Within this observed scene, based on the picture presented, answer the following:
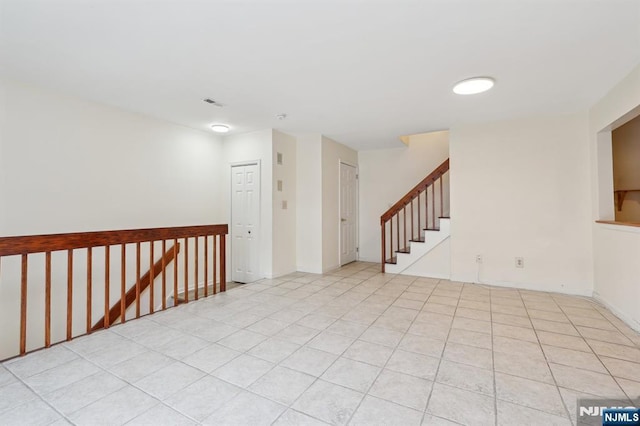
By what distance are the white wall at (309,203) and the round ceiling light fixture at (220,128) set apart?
1300 mm

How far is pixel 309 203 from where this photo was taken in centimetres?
509

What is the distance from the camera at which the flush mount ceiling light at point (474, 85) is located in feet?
9.29

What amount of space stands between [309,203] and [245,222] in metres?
1.21

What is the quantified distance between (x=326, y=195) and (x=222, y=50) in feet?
10.3

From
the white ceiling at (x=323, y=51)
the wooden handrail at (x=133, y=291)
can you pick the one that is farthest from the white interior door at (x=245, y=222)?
the white ceiling at (x=323, y=51)

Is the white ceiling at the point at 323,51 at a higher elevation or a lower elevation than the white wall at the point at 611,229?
higher

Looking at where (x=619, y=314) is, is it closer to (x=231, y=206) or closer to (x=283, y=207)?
(x=283, y=207)

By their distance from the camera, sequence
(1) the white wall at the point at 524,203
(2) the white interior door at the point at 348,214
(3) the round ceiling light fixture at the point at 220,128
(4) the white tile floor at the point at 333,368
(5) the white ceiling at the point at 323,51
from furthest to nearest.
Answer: (2) the white interior door at the point at 348,214 < (3) the round ceiling light fixture at the point at 220,128 < (1) the white wall at the point at 524,203 < (5) the white ceiling at the point at 323,51 < (4) the white tile floor at the point at 333,368

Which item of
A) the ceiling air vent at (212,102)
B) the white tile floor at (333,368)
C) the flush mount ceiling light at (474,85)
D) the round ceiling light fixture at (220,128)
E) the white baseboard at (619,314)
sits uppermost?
the round ceiling light fixture at (220,128)

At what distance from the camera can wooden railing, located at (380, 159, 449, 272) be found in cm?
501

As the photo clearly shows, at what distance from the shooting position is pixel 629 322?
272 centimetres

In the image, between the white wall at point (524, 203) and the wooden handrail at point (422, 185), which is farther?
the wooden handrail at point (422, 185)

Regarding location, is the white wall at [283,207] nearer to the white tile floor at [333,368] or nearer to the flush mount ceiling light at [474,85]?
the white tile floor at [333,368]

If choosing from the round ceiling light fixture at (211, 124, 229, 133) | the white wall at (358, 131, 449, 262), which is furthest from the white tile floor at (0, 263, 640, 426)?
the white wall at (358, 131, 449, 262)
